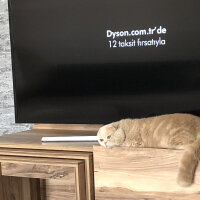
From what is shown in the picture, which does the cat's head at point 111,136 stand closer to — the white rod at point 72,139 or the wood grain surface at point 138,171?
the wood grain surface at point 138,171

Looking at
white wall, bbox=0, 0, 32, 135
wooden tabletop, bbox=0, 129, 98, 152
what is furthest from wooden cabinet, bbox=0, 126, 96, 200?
white wall, bbox=0, 0, 32, 135

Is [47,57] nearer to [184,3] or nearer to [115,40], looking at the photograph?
[115,40]

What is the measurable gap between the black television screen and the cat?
0.20m

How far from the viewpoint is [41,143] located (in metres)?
1.69

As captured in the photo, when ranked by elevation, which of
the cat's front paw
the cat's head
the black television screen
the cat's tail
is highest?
the black television screen

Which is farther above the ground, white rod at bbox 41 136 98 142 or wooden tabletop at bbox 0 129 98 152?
white rod at bbox 41 136 98 142

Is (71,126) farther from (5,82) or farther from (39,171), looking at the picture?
(5,82)

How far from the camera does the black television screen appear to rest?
1.61 meters

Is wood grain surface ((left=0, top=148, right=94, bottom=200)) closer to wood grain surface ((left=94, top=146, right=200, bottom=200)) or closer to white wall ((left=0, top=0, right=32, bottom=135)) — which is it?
wood grain surface ((left=94, top=146, right=200, bottom=200))

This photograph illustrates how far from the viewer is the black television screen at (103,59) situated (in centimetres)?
161

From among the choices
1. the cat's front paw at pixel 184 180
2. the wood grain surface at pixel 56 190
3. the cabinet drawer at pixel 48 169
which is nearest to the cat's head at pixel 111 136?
the cabinet drawer at pixel 48 169

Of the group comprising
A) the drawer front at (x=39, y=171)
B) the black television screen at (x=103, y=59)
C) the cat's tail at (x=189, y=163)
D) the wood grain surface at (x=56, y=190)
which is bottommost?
the wood grain surface at (x=56, y=190)

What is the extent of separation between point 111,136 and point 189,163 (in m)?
0.32

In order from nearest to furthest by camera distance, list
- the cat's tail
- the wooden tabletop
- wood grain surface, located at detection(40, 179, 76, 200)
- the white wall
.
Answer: the cat's tail < the wooden tabletop < wood grain surface, located at detection(40, 179, 76, 200) < the white wall
